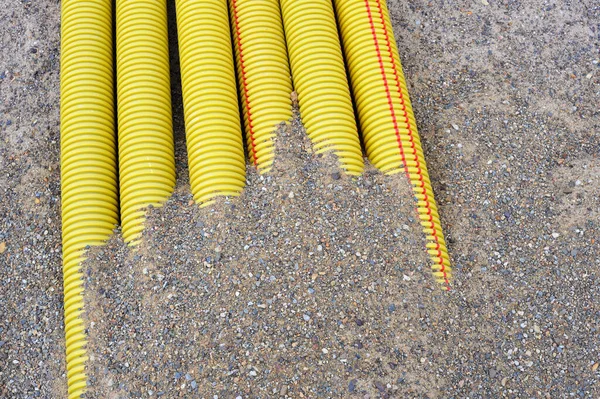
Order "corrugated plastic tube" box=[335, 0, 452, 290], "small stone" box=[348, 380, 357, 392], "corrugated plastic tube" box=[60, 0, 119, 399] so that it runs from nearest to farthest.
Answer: "small stone" box=[348, 380, 357, 392]
"corrugated plastic tube" box=[60, 0, 119, 399]
"corrugated plastic tube" box=[335, 0, 452, 290]

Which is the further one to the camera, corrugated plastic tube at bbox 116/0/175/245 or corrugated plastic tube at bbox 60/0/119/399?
corrugated plastic tube at bbox 116/0/175/245

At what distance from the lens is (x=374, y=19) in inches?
134

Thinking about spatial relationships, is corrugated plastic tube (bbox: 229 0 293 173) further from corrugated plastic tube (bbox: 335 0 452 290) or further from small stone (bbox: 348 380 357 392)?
small stone (bbox: 348 380 357 392)

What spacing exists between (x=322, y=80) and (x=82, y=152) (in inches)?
52.6

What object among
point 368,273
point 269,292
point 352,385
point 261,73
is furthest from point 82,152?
point 352,385

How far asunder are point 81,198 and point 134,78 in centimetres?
71

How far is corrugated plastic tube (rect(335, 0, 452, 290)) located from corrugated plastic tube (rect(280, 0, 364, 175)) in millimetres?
84

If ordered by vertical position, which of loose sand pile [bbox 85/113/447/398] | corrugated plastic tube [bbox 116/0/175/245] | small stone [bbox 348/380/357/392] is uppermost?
corrugated plastic tube [bbox 116/0/175/245]

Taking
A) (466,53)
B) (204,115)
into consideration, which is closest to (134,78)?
(204,115)

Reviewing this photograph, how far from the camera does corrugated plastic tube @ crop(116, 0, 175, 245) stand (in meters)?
3.07

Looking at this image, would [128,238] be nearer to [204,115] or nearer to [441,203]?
[204,115]

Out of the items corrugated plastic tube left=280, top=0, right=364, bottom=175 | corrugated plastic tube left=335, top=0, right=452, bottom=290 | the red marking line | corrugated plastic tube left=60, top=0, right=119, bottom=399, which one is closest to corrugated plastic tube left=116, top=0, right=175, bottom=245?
corrugated plastic tube left=60, top=0, right=119, bottom=399

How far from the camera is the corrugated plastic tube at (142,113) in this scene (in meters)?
3.07

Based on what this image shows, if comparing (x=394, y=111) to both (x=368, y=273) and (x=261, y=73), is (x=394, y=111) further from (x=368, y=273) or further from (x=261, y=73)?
(x=368, y=273)
